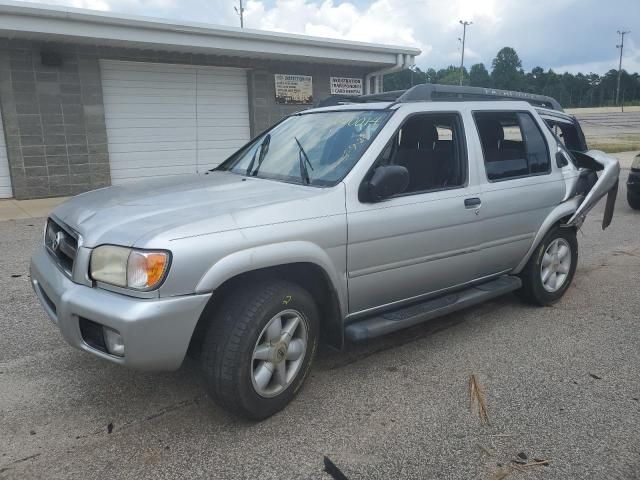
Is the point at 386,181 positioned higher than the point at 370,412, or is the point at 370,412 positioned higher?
the point at 386,181

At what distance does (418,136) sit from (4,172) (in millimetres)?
8984

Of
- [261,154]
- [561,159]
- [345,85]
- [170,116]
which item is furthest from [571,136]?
[345,85]

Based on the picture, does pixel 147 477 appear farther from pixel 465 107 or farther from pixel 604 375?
pixel 465 107

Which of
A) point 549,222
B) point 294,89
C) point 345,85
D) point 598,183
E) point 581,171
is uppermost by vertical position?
point 345,85

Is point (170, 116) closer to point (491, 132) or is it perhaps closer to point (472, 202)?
point (491, 132)

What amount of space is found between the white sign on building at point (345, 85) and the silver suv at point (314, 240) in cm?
1003

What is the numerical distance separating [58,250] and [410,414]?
7.38ft

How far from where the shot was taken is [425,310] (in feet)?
12.0

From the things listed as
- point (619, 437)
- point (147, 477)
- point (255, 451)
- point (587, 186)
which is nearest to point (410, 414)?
point (255, 451)

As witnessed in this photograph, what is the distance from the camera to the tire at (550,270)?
4.65 metres

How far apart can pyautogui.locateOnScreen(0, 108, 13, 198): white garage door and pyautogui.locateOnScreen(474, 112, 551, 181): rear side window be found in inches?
362

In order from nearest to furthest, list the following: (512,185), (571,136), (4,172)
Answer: (512,185)
(571,136)
(4,172)

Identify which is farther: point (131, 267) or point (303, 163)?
point (303, 163)

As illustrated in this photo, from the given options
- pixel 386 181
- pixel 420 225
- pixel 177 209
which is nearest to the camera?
pixel 177 209
